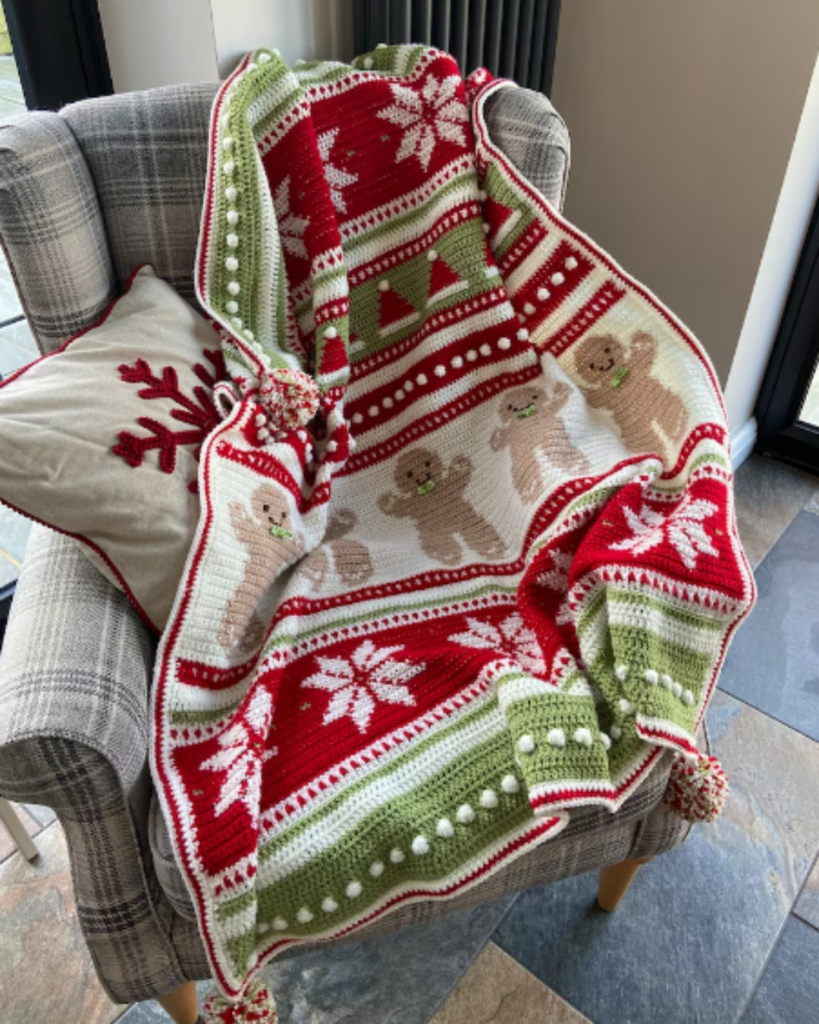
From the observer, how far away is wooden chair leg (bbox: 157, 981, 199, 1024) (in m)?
1.10

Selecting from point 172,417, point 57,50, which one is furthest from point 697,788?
point 57,50

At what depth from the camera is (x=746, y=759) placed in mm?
1535

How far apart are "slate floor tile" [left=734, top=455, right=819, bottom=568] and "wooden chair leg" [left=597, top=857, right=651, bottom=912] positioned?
0.84 meters

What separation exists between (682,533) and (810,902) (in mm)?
700

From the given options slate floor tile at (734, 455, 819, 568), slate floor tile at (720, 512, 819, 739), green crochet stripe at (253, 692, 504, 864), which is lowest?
slate floor tile at (734, 455, 819, 568)

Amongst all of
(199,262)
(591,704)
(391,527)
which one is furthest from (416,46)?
(591,704)

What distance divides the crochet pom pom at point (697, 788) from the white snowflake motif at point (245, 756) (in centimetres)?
46

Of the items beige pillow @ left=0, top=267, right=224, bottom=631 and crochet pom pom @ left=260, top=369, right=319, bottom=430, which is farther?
crochet pom pom @ left=260, top=369, right=319, bottom=430

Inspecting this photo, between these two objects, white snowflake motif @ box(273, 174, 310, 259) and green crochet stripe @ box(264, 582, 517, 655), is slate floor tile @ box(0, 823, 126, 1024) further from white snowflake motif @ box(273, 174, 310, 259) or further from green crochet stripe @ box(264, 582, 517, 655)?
white snowflake motif @ box(273, 174, 310, 259)

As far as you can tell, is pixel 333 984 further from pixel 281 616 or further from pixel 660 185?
pixel 660 185

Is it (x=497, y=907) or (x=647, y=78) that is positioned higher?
(x=647, y=78)

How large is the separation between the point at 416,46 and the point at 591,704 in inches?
37.9

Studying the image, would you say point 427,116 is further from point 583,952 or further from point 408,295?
point 583,952

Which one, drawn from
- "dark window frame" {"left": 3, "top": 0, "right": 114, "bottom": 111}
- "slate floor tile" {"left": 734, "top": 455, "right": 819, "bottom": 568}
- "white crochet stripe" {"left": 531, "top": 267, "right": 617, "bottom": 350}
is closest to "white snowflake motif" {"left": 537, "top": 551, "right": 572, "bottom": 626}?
"white crochet stripe" {"left": 531, "top": 267, "right": 617, "bottom": 350}
